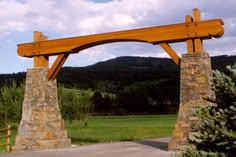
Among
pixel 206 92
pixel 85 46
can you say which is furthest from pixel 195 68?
pixel 85 46

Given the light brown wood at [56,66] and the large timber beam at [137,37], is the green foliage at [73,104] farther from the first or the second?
the light brown wood at [56,66]

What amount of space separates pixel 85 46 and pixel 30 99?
8.78 ft

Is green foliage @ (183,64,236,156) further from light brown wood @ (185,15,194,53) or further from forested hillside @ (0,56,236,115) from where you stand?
forested hillside @ (0,56,236,115)

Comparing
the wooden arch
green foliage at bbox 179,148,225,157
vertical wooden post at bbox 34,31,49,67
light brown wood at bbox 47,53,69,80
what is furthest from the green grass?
green foliage at bbox 179,148,225,157

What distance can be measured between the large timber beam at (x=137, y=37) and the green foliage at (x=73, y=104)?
1964 cm

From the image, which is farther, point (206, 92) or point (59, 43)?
point (59, 43)

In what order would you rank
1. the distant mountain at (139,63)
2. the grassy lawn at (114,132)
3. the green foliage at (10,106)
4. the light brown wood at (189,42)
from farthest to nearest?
the distant mountain at (139,63) → the green foliage at (10,106) → the grassy lawn at (114,132) → the light brown wood at (189,42)

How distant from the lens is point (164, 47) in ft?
36.1

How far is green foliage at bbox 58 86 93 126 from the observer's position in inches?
1312

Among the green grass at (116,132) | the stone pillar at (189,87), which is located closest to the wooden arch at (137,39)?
the stone pillar at (189,87)

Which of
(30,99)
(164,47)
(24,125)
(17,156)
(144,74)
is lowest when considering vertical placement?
(17,156)

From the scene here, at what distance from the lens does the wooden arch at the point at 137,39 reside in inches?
408

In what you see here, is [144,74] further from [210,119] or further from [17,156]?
[210,119]

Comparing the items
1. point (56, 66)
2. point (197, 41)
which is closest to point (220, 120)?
point (197, 41)
